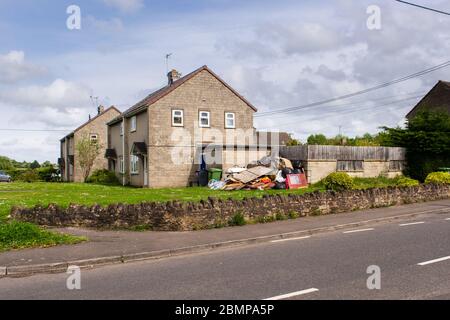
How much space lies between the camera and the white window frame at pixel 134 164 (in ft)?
110

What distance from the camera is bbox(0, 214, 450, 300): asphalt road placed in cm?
648

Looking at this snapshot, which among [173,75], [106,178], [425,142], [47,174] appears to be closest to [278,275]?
[425,142]

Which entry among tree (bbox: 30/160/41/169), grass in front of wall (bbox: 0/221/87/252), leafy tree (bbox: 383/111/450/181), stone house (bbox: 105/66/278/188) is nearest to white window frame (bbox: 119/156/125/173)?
stone house (bbox: 105/66/278/188)

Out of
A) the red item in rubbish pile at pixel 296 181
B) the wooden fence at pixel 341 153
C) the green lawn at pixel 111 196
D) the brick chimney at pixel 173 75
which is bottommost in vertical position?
the green lawn at pixel 111 196

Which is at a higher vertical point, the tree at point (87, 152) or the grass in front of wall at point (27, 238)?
the tree at point (87, 152)

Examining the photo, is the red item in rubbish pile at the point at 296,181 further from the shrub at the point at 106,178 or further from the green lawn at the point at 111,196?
the shrub at the point at 106,178

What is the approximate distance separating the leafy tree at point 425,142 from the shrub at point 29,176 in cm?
4249

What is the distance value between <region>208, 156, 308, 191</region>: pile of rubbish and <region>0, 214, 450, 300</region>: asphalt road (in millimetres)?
13883

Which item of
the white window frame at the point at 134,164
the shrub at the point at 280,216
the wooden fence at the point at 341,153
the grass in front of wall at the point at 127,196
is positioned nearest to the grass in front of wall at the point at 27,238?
the grass in front of wall at the point at 127,196

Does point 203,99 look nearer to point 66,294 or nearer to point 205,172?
point 205,172

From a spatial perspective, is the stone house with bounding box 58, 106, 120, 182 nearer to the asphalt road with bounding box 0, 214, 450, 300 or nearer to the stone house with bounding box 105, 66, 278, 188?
the stone house with bounding box 105, 66, 278, 188

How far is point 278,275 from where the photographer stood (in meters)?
7.49

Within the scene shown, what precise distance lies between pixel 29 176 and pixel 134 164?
2670 cm

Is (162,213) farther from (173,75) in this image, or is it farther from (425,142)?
(173,75)
